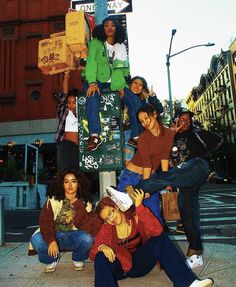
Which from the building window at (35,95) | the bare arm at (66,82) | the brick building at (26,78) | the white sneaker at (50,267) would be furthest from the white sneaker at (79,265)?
the building window at (35,95)

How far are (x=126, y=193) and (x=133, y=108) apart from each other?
1596 millimetres

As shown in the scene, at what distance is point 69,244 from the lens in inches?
146

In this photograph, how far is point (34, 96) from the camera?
24.6 m

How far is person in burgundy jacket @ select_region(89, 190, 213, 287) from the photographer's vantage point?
272cm

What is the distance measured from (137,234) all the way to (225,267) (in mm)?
1271

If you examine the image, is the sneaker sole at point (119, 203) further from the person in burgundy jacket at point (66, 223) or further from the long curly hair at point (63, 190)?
the long curly hair at point (63, 190)

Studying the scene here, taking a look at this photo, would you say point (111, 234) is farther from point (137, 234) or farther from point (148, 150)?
point (148, 150)

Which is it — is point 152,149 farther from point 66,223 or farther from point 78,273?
point 78,273

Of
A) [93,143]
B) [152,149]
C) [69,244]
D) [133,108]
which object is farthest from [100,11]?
[69,244]

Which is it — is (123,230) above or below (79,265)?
above

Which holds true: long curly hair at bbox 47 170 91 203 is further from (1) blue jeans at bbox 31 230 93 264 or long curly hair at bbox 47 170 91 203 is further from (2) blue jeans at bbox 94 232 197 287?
(2) blue jeans at bbox 94 232 197 287

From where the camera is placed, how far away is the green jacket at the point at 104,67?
13.7 ft

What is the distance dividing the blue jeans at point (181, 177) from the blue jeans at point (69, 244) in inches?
36.0

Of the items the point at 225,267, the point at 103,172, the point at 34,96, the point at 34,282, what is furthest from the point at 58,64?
the point at 34,96
